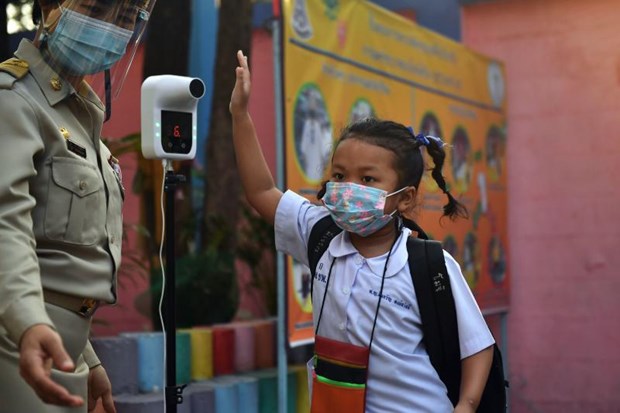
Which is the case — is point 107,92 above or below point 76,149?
above

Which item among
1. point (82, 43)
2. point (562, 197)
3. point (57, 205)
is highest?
point (82, 43)

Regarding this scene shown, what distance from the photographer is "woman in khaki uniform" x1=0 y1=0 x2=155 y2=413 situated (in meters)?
1.90

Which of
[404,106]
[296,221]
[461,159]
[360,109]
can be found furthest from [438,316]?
[461,159]

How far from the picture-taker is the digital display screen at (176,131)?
3.38 metres

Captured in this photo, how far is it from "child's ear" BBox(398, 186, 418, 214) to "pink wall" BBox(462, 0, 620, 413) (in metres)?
5.15

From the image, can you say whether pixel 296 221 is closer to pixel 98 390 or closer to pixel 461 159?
pixel 98 390

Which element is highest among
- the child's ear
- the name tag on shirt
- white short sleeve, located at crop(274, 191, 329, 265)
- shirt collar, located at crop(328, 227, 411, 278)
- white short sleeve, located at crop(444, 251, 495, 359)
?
the name tag on shirt

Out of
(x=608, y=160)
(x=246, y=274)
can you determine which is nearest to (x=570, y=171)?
(x=608, y=160)

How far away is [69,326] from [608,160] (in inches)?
243

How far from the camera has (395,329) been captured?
8.77ft

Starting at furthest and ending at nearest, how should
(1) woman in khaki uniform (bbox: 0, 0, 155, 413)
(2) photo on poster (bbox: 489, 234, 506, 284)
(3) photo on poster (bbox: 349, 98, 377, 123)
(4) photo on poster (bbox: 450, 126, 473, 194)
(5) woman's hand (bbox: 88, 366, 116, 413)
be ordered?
(2) photo on poster (bbox: 489, 234, 506, 284)
(4) photo on poster (bbox: 450, 126, 473, 194)
(3) photo on poster (bbox: 349, 98, 377, 123)
(5) woman's hand (bbox: 88, 366, 116, 413)
(1) woman in khaki uniform (bbox: 0, 0, 155, 413)

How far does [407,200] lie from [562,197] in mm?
5247

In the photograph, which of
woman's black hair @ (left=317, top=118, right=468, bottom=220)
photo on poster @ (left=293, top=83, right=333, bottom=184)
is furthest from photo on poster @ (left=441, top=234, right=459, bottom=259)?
woman's black hair @ (left=317, top=118, right=468, bottom=220)

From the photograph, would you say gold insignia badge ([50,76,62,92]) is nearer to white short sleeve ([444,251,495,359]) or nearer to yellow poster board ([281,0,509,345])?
white short sleeve ([444,251,495,359])
